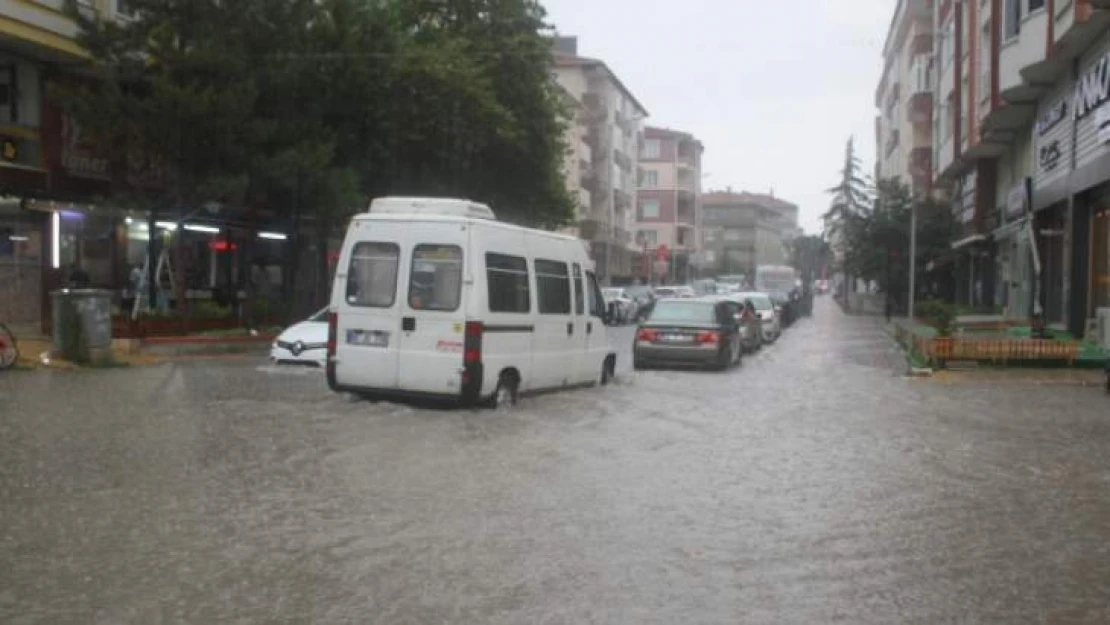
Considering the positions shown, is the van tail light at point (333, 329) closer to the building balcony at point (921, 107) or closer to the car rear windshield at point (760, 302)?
the car rear windshield at point (760, 302)

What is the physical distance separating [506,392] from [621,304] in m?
33.7

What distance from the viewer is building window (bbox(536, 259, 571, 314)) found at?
16078mm

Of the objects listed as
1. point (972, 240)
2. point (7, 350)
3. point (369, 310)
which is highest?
point (972, 240)

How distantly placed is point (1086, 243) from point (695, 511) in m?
21.4

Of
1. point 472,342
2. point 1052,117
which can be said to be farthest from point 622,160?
point 472,342

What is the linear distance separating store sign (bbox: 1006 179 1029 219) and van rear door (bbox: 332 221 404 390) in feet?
67.5

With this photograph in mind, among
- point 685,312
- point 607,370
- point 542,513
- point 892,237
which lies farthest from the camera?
point 892,237

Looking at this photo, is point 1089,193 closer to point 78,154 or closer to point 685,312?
point 685,312

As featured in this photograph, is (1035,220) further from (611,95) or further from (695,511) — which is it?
(611,95)

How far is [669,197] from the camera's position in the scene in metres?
118

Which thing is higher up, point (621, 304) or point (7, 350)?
point (621, 304)

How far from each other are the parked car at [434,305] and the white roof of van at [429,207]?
14 millimetres

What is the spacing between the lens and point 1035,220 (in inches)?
1256

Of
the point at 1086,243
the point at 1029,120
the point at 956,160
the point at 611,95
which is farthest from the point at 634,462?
the point at 611,95
